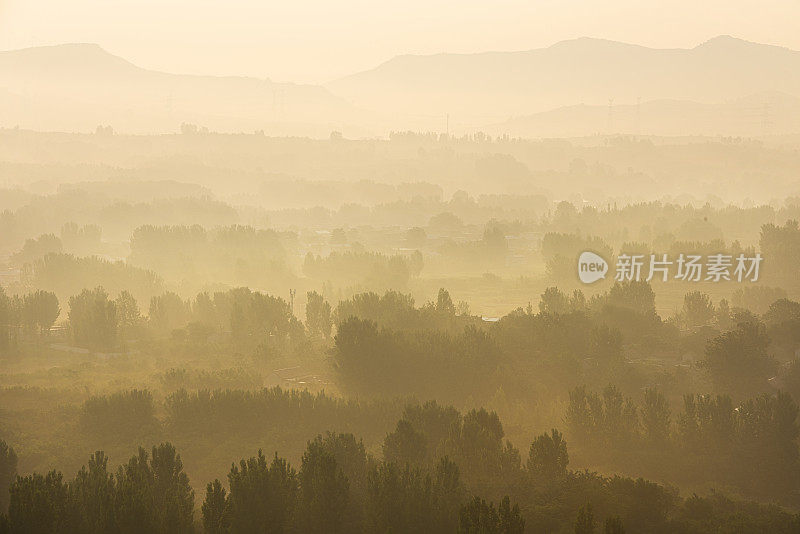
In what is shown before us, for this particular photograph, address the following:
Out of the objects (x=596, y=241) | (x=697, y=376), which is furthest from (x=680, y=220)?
(x=697, y=376)

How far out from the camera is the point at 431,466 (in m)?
35.6

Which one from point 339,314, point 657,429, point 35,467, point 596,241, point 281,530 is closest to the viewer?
point 281,530

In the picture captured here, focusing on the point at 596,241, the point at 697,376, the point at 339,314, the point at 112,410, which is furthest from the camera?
the point at 596,241

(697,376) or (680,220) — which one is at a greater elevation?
(680,220)

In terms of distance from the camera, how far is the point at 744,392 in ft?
160

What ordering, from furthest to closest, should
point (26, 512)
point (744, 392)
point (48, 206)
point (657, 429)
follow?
point (48, 206)
point (744, 392)
point (657, 429)
point (26, 512)

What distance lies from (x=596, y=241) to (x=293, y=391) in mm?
73716

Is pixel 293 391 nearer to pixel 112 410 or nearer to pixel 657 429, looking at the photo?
pixel 112 410

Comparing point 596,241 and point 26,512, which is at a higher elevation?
point 596,241

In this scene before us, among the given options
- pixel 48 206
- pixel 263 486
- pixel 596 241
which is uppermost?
pixel 48 206

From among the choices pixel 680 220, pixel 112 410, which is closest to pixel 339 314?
pixel 112 410

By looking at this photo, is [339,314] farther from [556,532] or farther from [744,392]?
[556,532]

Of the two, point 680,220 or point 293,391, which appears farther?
point 680,220

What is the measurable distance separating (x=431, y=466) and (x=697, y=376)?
26.1 m
